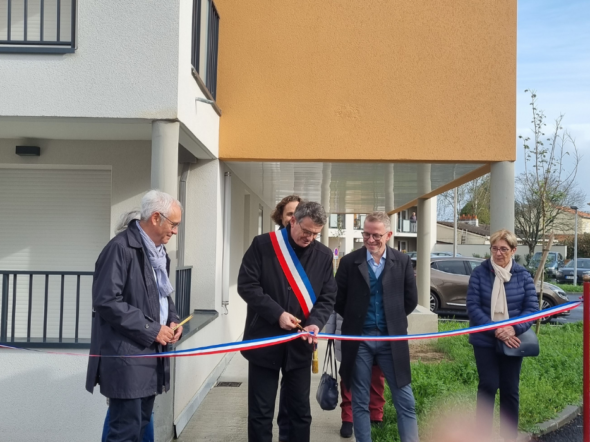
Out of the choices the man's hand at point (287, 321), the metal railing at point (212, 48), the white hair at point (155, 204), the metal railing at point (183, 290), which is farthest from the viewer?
the metal railing at point (212, 48)

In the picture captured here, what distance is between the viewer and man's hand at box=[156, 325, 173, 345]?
11.5 ft

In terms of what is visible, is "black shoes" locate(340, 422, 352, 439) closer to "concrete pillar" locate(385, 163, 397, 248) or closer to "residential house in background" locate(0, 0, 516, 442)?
"concrete pillar" locate(385, 163, 397, 248)

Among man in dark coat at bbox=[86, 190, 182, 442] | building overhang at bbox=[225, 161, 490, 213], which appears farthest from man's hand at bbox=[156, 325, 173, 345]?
building overhang at bbox=[225, 161, 490, 213]

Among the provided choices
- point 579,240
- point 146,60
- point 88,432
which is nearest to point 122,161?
point 146,60

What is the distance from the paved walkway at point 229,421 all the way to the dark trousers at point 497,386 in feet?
4.07

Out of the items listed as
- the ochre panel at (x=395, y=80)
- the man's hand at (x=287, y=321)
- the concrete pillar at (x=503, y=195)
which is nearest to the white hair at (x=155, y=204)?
the man's hand at (x=287, y=321)

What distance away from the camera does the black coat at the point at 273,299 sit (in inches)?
165

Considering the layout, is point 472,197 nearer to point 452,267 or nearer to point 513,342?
point 452,267

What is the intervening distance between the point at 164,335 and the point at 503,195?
16.8ft

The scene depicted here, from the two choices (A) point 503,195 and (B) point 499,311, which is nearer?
(B) point 499,311

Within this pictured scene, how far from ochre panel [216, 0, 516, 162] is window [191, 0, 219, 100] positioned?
0.67 meters

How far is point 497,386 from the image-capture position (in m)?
5.02

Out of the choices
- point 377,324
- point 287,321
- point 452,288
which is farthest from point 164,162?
point 452,288

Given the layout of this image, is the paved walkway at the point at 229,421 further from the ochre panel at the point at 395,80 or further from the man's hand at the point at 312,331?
the ochre panel at the point at 395,80
